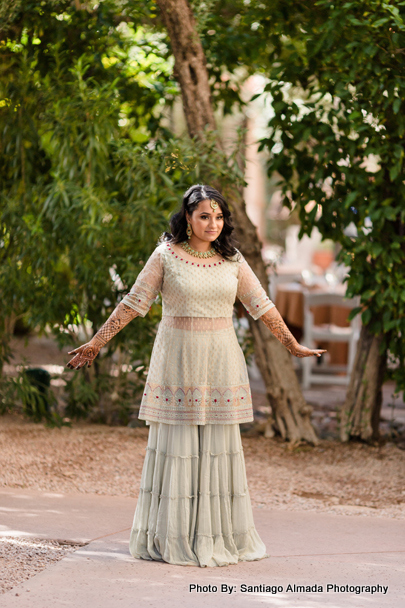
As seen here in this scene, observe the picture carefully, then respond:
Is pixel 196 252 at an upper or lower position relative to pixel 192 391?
upper

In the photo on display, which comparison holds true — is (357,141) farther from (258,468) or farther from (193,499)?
(193,499)

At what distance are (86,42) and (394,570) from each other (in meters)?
4.43

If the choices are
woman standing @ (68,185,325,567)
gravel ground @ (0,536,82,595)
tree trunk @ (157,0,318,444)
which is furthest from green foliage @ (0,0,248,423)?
gravel ground @ (0,536,82,595)

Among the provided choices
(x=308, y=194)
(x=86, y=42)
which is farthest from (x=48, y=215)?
(x=308, y=194)

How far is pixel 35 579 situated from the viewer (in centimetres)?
311

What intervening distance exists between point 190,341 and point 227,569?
97 cm

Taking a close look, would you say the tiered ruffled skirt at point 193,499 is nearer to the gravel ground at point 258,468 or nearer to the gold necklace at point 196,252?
the gold necklace at point 196,252

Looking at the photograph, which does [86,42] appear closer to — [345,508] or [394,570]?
[345,508]

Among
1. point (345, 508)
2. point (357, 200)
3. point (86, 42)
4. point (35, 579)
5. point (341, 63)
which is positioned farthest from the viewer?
point (86, 42)

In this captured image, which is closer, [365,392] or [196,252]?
[196,252]

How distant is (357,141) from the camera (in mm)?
5297

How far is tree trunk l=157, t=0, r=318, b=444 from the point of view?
5.41 m

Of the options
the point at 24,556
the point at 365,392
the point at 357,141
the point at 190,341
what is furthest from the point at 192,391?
the point at 365,392

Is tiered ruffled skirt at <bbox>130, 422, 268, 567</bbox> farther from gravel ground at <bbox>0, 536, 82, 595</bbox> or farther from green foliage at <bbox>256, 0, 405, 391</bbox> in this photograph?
green foliage at <bbox>256, 0, 405, 391</bbox>
